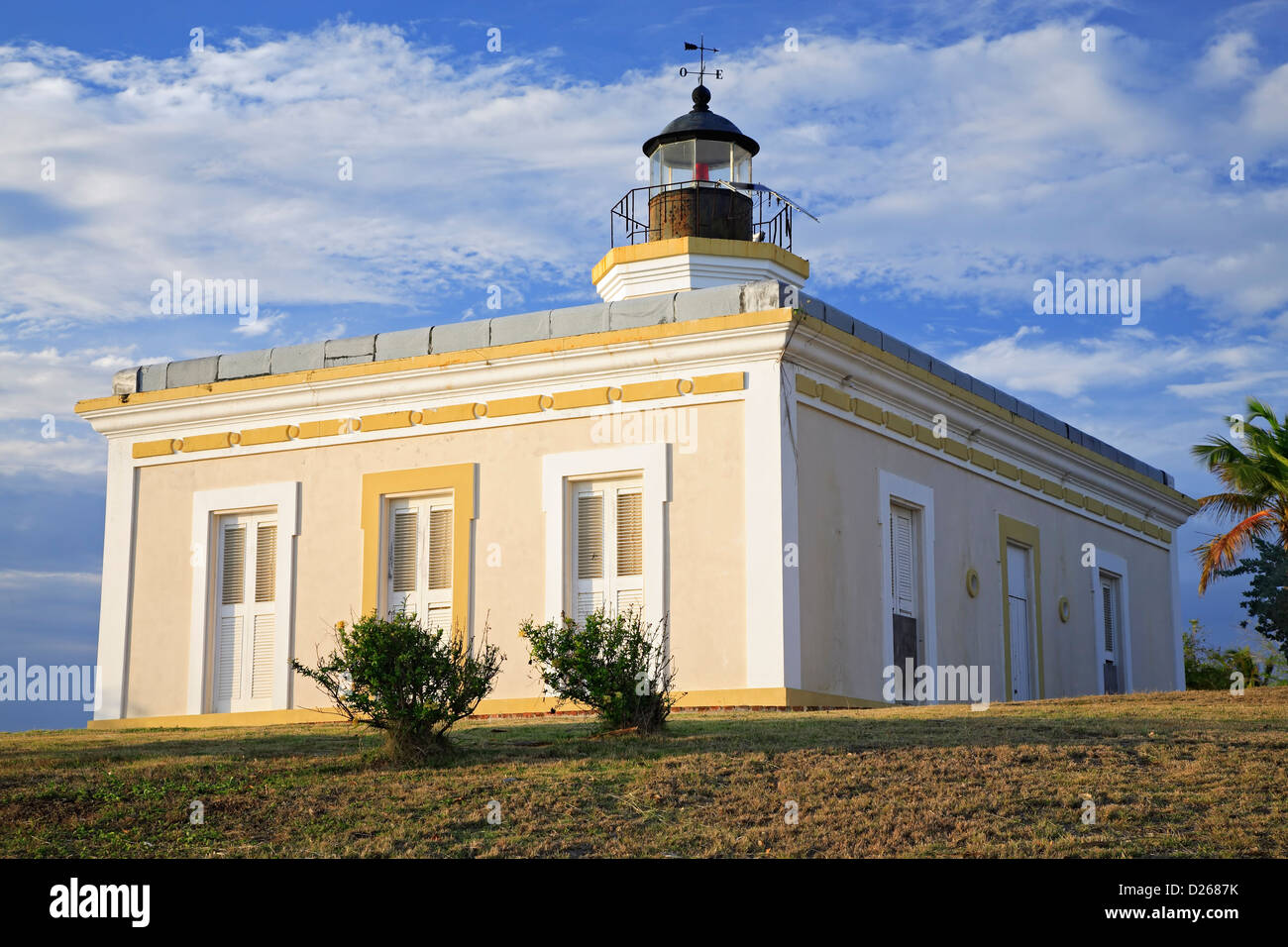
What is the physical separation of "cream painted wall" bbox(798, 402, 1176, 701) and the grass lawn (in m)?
3.62

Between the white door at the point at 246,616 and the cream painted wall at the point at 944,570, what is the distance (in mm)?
6864

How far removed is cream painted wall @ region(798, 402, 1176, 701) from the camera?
1706 cm

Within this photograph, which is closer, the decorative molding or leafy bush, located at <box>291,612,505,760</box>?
leafy bush, located at <box>291,612,505,760</box>

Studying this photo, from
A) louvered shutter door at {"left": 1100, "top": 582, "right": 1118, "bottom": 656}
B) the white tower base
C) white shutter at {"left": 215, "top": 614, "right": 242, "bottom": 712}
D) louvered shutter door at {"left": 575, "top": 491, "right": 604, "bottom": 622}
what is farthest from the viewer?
louvered shutter door at {"left": 1100, "top": 582, "right": 1118, "bottom": 656}

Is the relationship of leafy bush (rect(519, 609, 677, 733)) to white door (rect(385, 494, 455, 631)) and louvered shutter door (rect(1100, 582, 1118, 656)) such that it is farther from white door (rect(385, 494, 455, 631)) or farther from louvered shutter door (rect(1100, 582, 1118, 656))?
louvered shutter door (rect(1100, 582, 1118, 656))

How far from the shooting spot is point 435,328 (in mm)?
18859

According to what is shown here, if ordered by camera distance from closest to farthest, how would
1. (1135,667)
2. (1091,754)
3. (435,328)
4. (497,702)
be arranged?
(1091,754)
(497,702)
(435,328)
(1135,667)

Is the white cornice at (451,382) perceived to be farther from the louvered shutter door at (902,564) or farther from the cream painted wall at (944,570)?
the louvered shutter door at (902,564)

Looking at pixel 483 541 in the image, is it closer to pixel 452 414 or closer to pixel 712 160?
pixel 452 414

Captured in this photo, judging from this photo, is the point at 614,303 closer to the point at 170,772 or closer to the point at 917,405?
the point at 917,405

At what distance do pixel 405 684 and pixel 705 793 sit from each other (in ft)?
9.42

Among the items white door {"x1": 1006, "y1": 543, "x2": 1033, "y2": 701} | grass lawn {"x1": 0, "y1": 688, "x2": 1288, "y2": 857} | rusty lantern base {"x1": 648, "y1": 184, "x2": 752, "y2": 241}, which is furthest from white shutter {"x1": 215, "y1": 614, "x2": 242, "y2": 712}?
white door {"x1": 1006, "y1": 543, "x2": 1033, "y2": 701}
